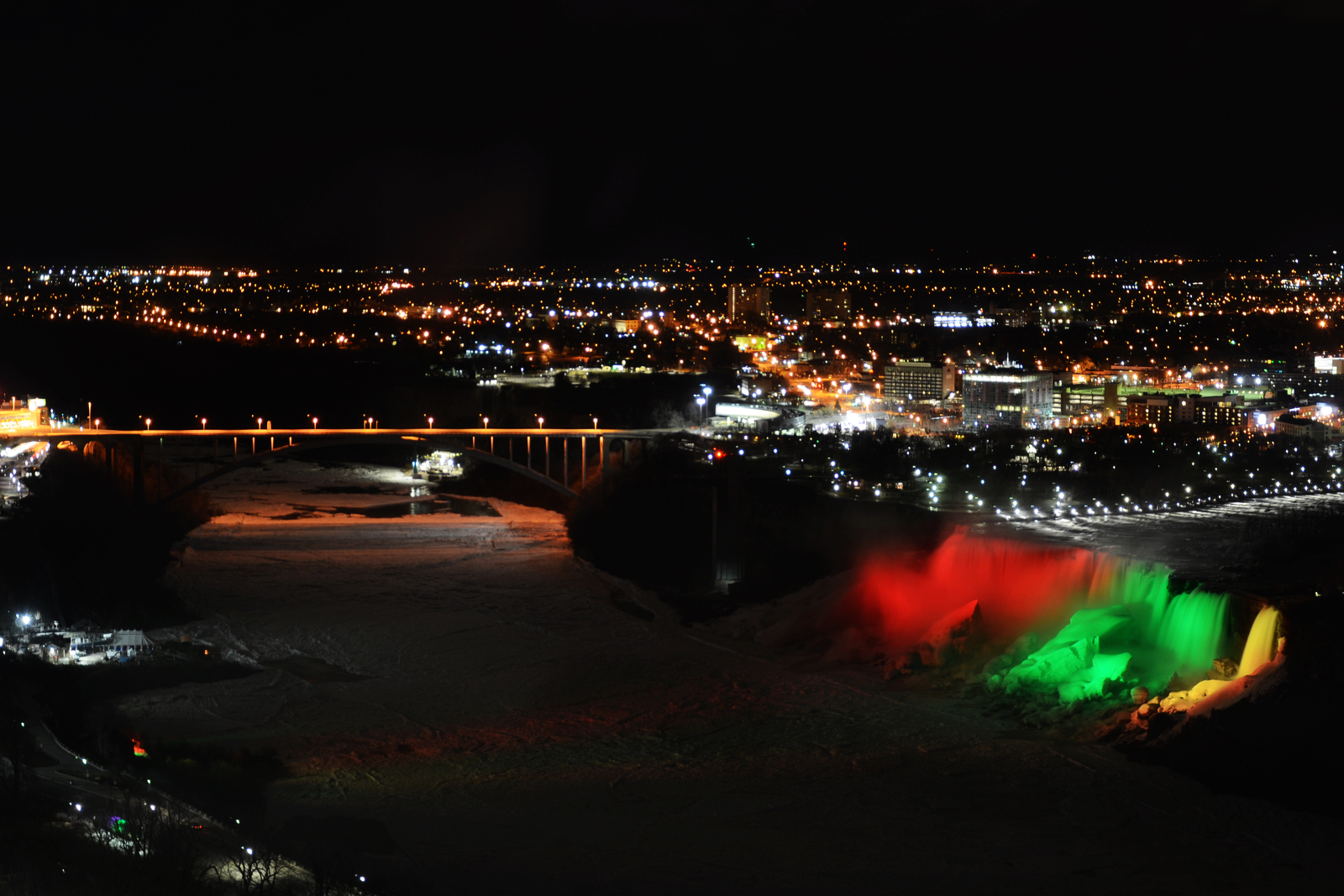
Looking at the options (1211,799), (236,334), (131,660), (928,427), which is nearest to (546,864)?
(1211,799)

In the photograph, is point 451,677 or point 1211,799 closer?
point 1211,799

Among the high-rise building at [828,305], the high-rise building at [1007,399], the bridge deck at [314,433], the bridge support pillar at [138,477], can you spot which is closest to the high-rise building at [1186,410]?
the high-rise building at [1007,399]

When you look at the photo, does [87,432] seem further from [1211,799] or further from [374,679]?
[1211,799]

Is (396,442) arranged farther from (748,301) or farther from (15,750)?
(748,301)

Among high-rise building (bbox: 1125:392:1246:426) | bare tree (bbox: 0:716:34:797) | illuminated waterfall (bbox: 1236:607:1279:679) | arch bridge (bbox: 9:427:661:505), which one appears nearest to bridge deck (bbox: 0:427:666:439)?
arch bridge (bbox: 9:427:661:505)

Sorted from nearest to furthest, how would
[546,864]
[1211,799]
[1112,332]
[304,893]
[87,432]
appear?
[304,893] → [546,864] → [1211,799] → [87,432] → [1112,332]

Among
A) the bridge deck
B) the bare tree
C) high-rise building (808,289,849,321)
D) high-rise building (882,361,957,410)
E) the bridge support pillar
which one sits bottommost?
the bare tree

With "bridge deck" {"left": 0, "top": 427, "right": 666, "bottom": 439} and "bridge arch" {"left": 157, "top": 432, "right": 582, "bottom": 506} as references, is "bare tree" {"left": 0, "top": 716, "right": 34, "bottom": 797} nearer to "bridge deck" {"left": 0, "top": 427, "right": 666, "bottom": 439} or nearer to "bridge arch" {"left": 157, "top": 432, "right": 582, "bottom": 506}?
"bridge arch" {"left": 157, "top": 432, "right": 582, "bottom": 506}
